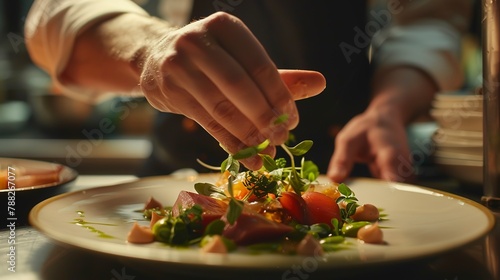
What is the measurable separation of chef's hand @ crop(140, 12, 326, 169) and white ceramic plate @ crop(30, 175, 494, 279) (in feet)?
0.72

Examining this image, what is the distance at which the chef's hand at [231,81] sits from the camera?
0.88 metres

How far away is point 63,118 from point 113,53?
7.45 feet

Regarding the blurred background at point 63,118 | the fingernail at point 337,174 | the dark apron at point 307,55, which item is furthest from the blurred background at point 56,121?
the fingernail at point 337,174

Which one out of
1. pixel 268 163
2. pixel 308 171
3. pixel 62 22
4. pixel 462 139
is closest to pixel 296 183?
pixel 268 163

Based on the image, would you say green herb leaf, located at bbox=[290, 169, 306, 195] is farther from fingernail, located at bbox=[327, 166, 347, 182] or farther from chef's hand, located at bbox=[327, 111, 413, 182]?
chef's hand, located at bbox=[327, 111, 413, 182]

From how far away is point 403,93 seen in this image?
6.28ft

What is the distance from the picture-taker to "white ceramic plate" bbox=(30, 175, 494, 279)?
2.08 ft

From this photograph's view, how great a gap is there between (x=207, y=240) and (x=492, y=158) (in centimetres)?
67

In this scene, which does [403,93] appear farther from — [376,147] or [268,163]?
[268,163]

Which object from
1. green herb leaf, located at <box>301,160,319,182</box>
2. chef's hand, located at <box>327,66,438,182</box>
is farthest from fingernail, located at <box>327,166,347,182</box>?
green herb leaf, located at <box>301,160,319,182</box>

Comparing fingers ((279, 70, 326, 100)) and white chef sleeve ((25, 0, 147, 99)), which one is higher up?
fingers ((279, 70, 326, 100))

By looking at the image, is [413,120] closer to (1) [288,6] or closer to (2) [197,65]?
(1) [288,6]

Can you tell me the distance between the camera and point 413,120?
78.4 inches

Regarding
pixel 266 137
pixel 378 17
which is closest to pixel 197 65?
pixel 266 137
